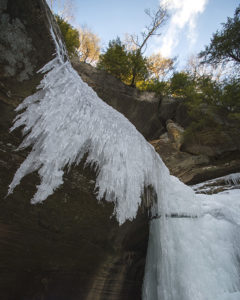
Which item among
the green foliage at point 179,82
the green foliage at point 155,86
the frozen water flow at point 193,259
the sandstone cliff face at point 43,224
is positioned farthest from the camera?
the green foliage at point 179,82

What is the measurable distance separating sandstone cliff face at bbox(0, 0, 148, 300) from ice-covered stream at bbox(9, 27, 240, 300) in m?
0.12

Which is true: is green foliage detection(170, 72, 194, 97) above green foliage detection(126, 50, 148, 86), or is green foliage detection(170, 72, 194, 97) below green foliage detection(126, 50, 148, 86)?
above

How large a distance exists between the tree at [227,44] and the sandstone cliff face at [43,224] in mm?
10355

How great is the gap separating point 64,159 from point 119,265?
1.94 metres

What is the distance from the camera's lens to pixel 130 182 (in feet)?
6.57

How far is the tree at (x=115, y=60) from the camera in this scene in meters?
9.51

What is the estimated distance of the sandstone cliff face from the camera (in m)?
1.41

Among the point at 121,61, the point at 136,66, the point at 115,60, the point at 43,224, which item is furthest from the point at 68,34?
the point at 43,224

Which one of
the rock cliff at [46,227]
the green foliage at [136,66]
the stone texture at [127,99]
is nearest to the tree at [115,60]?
the green foliage at [136,66]

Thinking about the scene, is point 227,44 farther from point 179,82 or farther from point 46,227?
point 46,227

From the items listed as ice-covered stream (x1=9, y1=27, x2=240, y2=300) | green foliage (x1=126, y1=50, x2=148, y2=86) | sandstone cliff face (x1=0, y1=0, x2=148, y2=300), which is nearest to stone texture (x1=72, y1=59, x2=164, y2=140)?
green foliage (x1=126, y1=50, x2=148, y2=86)

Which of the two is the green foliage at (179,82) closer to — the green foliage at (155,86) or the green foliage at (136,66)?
the green foliage at (155,86)

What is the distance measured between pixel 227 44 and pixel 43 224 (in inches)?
453

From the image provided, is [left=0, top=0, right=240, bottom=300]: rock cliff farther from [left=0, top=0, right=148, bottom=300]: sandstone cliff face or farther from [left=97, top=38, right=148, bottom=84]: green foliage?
[left=97, top=38, right=148, bottom=84]: green foliage
